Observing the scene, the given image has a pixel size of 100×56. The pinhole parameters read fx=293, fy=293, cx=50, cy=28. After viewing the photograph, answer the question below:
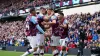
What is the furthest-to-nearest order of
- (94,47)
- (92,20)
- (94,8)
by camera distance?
(94,8), (92,20), (94,47)

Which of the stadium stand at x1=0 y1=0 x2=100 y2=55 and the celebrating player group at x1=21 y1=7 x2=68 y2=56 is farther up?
the celebrating player group at x1=21 y1=7 x2=68 y2=56

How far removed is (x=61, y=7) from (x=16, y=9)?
12896 mm

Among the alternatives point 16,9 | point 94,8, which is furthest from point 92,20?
point 16,9

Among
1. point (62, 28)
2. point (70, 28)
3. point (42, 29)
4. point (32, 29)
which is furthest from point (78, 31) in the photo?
point (32, 29)

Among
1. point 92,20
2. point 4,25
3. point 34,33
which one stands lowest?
point 4,25

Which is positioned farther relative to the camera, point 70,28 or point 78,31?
point 70,28

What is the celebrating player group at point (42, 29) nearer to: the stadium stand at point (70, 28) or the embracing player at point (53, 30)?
the embracing player at point (53, 30)

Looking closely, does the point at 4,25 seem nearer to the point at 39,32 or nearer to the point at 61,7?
the point at 61,7

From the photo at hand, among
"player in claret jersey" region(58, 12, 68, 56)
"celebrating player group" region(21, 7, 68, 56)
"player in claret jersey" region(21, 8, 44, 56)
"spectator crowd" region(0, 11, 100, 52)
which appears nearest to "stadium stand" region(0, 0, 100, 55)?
"spectator crowd" region(0, 11, 100, 52)

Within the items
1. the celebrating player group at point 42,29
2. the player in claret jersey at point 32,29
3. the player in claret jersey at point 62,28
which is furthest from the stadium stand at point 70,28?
the player in claret jersey at point 32,29

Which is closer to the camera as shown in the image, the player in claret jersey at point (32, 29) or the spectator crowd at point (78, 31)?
the player in claret jersey at point (32, 29)

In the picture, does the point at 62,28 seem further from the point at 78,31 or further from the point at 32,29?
the point at 78,31

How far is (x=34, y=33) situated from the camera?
13.5m

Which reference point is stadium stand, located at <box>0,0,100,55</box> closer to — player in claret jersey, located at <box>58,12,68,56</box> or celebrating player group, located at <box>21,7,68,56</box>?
player in claret jersey, located at <box>58,12,68,56</box>
